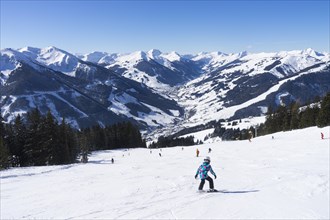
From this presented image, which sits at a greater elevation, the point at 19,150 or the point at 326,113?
the point at 326,113

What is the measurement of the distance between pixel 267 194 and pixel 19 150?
188ft

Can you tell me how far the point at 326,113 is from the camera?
235 ft

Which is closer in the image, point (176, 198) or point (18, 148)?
point (176, 198)

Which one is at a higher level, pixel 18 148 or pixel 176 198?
pixel 18 148

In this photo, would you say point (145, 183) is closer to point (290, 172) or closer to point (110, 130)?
point (290, 172)

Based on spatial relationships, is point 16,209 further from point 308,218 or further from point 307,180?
point 307,180

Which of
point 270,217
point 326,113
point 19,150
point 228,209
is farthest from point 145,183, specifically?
point 326,113

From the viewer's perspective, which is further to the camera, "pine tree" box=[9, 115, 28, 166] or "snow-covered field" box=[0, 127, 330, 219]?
"pine tree" box=[9, 115, 28, 166]

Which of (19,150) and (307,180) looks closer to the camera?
(307,180)

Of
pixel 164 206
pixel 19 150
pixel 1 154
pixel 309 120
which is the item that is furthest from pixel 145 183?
pixel 309 120

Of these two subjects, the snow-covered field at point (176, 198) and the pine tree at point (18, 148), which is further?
the pine tree at point (18, 148)

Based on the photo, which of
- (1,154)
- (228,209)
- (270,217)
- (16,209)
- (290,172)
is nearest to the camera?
(270,217)

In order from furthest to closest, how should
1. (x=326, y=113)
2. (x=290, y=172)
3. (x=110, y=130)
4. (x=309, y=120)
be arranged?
(x=110, y=130), (x=309, y=120), (x=326, y=113), (x=290, y=172)

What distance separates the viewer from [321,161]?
1242 inches
